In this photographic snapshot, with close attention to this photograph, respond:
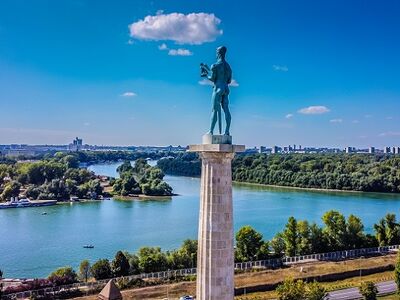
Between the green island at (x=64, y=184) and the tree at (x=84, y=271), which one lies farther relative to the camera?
the green island at (x=64, y=184)

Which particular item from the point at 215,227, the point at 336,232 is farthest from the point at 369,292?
the point at 215,227

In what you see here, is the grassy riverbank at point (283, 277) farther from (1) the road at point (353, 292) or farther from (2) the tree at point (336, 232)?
(2) the tree at point (336, 232)

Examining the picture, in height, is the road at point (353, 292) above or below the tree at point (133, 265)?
below

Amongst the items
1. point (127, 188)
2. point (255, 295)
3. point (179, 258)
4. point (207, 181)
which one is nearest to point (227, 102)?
point (207, 181)

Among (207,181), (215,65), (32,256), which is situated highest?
(215,65)

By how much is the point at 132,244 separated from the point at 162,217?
13.6 meters

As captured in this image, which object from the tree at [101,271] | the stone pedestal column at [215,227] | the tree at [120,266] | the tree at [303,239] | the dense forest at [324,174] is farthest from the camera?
the dense forest at [324,174]

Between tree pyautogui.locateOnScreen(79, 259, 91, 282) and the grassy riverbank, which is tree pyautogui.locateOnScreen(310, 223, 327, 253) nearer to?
the grassy riverbank

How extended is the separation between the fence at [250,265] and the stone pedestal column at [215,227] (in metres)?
19.7

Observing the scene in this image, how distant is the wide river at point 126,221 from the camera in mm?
35812

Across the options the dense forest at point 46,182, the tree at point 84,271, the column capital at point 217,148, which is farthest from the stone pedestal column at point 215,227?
the dense forest at point 46,182

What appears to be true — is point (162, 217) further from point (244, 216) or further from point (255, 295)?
point (255, 295)

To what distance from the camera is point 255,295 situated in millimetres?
23859

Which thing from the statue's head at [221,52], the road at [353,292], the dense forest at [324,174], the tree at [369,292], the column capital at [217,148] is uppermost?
the statue's head at [221,52]
